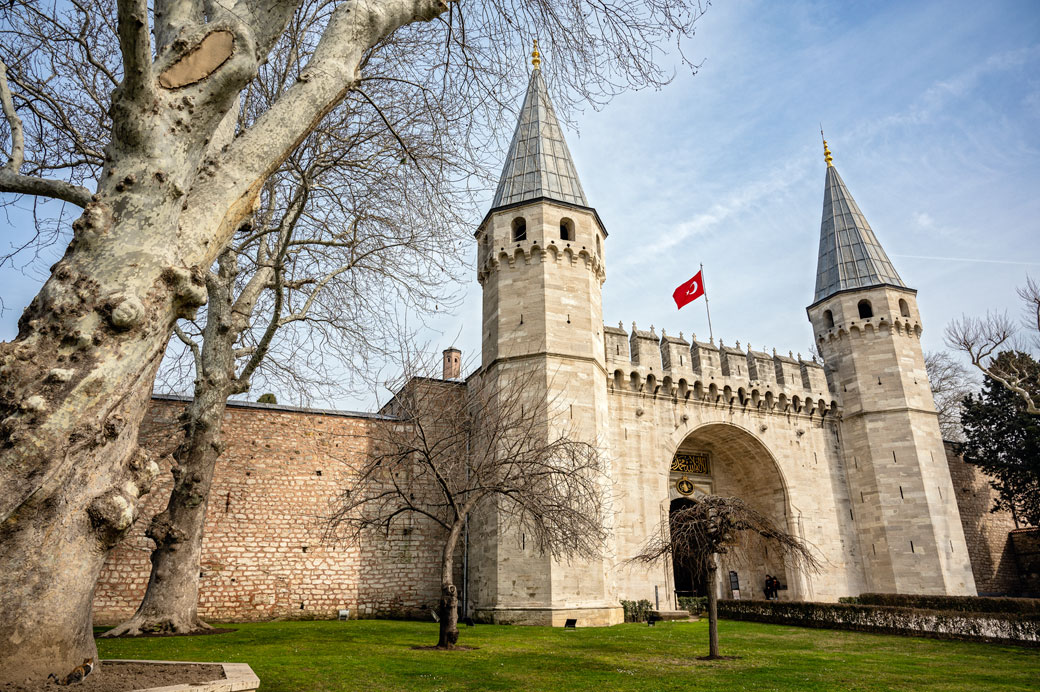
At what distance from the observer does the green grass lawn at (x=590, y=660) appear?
7.02 m

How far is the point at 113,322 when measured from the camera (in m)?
3.23

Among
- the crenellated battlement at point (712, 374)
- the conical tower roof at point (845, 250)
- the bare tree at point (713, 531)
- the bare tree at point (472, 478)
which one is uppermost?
the conical tower roof at point (845, 250)

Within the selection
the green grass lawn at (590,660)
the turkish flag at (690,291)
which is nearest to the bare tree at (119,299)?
the green grass lawn at (590,660)

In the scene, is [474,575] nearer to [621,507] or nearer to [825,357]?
[621,507]

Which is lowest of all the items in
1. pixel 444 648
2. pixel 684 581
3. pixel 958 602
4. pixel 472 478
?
pixel 444 648

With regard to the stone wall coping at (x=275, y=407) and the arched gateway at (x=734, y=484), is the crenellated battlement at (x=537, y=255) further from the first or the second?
the arched gateway at (x=734, y=484)

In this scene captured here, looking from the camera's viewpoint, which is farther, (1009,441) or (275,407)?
(1009,441)

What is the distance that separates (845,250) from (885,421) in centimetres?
683

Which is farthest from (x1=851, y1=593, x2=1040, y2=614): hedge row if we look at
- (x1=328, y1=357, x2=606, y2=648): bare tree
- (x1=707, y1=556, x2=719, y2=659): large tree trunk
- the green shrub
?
(x1=328, y1=357, x2=606, y2=648): bare tree

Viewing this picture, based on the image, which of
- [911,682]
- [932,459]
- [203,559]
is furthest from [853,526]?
[203,559]

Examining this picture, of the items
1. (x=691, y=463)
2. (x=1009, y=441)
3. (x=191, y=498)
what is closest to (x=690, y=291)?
(x=691, y=463)

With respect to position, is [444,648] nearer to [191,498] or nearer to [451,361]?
[191,498]

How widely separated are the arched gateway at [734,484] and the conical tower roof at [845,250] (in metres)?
7.03

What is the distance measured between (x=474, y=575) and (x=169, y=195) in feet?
47.7
